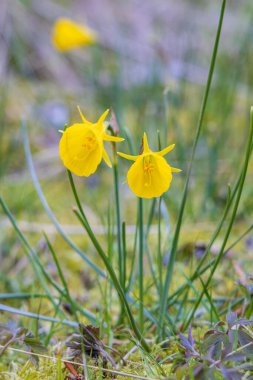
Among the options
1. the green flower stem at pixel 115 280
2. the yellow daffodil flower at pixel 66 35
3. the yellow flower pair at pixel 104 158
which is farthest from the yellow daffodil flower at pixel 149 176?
the yellow daffodil flower at pixel 66 35

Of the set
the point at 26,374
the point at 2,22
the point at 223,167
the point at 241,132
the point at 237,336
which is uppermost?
the point at 2,22

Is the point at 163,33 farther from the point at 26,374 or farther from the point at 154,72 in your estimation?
the point at 26,374

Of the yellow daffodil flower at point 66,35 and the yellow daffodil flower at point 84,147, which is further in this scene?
the yellow daffodil flower at point 66,35

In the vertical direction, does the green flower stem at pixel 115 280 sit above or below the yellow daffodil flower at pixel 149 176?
below

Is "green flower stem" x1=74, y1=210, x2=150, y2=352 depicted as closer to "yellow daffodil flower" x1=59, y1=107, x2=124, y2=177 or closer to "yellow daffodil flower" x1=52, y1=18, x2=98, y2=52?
"yellow daffodil flower" x1=59, y1=107, x2=124, y2=177

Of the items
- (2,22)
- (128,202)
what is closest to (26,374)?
(128,202)

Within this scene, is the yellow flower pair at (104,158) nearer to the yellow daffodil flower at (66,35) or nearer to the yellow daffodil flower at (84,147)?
the yellow daffodil flower at (84,147)

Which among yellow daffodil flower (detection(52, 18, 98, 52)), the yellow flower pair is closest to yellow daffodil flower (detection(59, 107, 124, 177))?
the yellow flower pair
